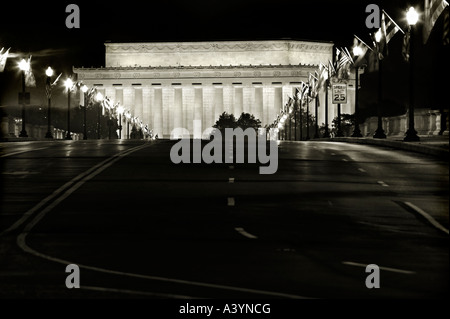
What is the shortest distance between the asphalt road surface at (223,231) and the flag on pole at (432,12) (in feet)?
52.5

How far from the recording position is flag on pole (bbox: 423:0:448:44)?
54.5 metres

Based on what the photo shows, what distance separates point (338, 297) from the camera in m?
14.4

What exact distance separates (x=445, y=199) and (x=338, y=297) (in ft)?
49.3

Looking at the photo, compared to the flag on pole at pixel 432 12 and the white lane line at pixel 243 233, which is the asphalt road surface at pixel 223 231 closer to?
the white lane line at pixel 243 233

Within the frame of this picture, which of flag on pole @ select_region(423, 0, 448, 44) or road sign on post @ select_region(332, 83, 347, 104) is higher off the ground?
flag on pole @ select_region(423, 0, 448, 44)

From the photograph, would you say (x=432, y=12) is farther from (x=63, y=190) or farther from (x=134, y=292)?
(x=134, y=292)

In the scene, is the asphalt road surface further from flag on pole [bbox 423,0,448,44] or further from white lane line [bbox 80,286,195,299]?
flag on pole [bbox 423,0,448,44]

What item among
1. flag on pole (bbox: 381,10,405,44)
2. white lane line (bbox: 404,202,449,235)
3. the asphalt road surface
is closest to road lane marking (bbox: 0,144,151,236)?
the asphalt road surface

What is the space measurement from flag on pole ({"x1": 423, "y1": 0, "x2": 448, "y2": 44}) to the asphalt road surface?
15997mm

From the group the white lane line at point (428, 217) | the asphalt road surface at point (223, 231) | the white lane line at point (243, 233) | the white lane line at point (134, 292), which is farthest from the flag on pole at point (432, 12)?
the white lane line at point (134, 292)

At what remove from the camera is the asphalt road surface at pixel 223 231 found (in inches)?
612

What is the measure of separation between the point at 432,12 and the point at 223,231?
35.7 meters

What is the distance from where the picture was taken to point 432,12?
5594 centimetres

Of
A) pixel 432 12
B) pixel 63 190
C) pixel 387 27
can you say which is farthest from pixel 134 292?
pixel 387 27
